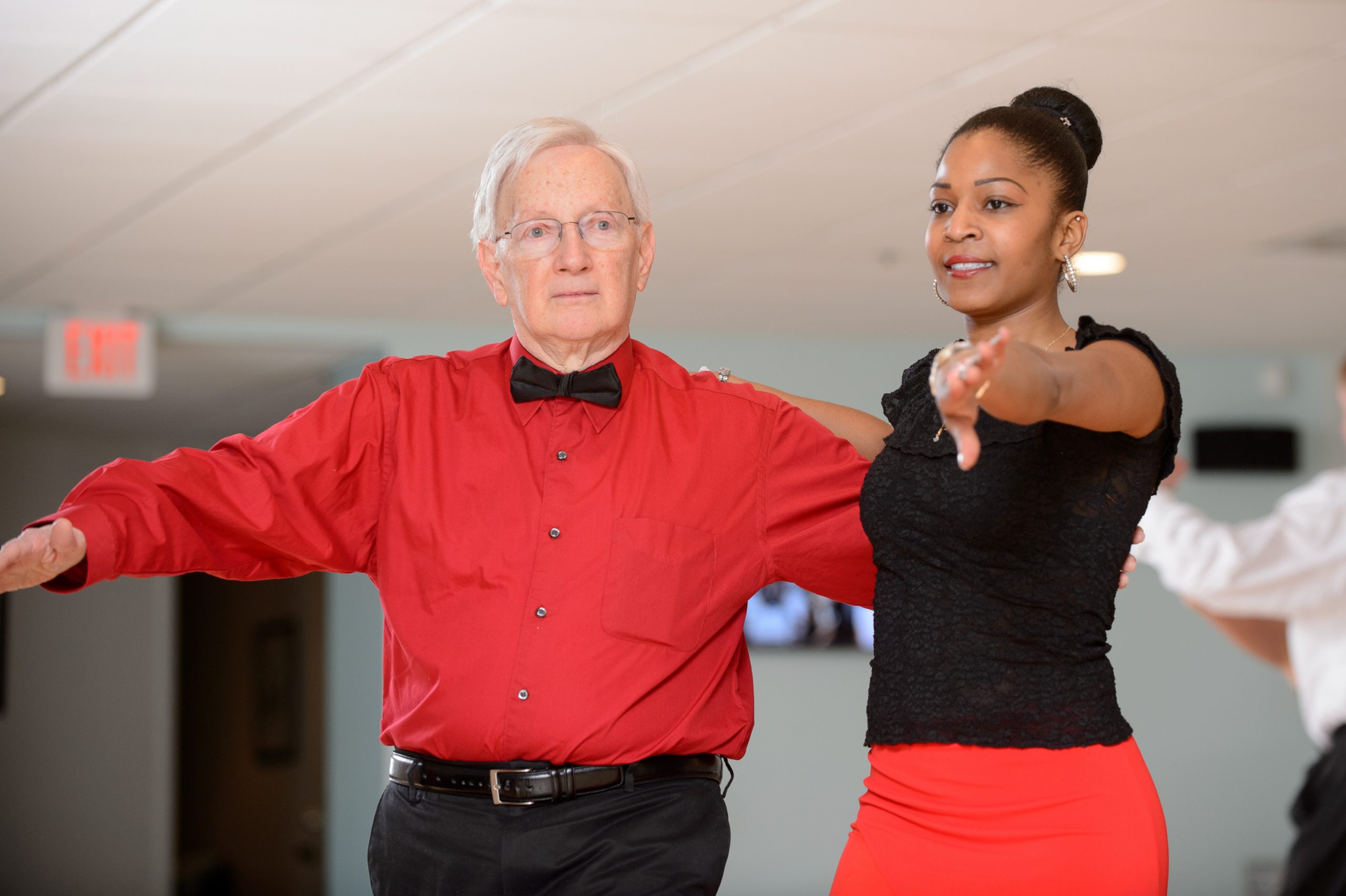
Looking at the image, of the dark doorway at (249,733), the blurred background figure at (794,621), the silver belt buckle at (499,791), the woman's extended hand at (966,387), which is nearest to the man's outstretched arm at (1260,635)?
the blurred background figure at (794,621)

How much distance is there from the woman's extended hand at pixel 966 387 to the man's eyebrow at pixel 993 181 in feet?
2.09

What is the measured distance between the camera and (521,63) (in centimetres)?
356

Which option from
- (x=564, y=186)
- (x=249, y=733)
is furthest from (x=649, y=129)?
(x=249, y=733)

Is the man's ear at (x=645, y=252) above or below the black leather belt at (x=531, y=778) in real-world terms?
above

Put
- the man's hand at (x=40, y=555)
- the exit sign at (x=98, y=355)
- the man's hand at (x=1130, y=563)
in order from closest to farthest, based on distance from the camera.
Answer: the man's hand at (x=40, y=555), the man's hand at (x=1130, y=563), the exit sign at (x=98, y=355)

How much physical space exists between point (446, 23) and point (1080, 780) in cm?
229

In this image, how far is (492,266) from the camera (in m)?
2.24

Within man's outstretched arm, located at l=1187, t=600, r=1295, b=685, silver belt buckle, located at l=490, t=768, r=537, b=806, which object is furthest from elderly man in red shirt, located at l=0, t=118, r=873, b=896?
man's outstretched arm, located at l=1187, t=600, r=1295, b=685

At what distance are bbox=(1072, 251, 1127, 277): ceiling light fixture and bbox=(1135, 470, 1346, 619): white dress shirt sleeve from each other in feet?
3.41

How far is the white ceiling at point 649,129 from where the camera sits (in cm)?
333

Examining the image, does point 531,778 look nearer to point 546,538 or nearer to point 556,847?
point 556,847

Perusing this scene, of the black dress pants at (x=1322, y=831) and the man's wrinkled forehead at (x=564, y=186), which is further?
the black dress pants at (x=1322, y=831)

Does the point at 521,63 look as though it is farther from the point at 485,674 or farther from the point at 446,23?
the point at 485,674

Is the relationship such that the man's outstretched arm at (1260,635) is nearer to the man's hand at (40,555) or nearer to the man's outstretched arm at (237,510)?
the man's outstretched arm at (237,510)
